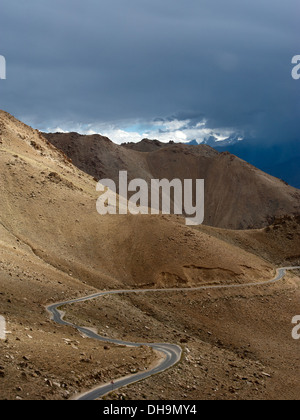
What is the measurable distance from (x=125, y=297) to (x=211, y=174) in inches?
3902

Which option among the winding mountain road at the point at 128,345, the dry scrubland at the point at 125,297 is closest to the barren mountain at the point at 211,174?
the dry scrubland at the point at 125,297

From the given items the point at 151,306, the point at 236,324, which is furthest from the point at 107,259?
the point at 236,324

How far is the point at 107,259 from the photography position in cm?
5422

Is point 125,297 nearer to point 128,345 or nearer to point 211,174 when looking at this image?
point 128,345

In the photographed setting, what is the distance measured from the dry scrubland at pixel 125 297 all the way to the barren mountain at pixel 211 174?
45.9 m

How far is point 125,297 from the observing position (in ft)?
153

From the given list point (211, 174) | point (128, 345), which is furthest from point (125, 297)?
point (211, 174)

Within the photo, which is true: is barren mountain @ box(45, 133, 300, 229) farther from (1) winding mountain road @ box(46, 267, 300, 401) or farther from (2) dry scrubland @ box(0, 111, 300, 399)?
(1) winding mountain road @ box(46, 267, 300, 401)

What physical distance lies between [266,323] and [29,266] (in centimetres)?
2209

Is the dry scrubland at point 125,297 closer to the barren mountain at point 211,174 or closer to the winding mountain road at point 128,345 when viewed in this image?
the winding mountain road at point 128,345

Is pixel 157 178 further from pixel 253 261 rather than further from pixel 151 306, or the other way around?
pixel 151 306

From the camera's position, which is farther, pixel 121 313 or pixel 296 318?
pixel 296 318

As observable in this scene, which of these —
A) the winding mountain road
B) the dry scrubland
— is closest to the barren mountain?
the dry scrubland

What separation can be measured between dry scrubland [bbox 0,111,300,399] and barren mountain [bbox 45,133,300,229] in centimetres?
4589
